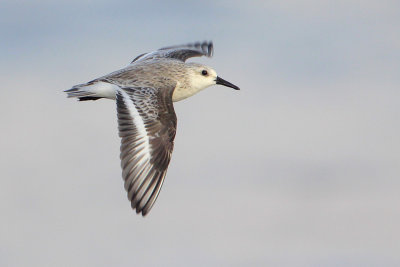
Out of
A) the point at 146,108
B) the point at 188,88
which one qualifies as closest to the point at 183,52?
the point at 188,88

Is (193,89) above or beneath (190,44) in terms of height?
beneath

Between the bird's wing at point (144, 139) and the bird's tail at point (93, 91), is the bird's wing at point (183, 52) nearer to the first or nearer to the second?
the bird's tail at point (93, 91)

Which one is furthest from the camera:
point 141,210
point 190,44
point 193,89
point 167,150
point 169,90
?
point 190,44

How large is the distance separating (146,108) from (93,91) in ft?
4.59

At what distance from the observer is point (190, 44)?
21391 millimetres

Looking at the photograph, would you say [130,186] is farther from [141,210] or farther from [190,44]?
[190,44]

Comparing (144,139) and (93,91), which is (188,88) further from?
(144,139)

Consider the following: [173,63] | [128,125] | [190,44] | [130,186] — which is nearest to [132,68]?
[173,63]

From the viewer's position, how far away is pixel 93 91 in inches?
633

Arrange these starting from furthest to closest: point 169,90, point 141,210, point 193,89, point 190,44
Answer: point 190,44 < point 193,89 < point 169,90 < point 141,210

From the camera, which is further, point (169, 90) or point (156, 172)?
point (169, 90)

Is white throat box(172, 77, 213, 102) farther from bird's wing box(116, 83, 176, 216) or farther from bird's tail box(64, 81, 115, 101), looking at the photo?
Answer: bird's tail box(64, 81, 115, 101)

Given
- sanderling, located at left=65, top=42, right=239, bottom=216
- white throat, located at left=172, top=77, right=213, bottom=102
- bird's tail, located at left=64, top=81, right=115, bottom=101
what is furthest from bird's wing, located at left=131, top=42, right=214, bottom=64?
bird's tail, located at left=64, top=81, right=115, bottom=101

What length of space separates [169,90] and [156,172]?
191cm
